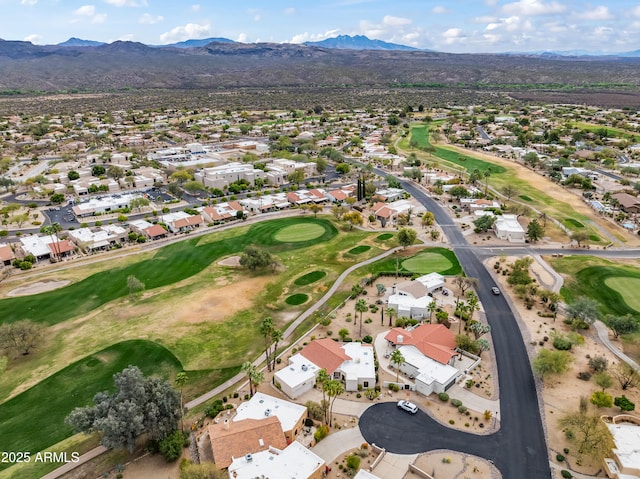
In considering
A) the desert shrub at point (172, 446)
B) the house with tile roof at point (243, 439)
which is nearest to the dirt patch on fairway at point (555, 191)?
the house with tile roof at point (243, 439)

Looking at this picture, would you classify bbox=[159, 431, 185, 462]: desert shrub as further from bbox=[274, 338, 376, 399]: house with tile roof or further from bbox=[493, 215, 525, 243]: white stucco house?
bbox=[493, 215, 525, 243]: white stucco house

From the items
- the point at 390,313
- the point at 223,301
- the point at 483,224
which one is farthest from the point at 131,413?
the point at 483,224

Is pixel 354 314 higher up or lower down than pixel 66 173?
lower down

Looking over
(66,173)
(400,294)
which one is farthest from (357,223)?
(66,173)

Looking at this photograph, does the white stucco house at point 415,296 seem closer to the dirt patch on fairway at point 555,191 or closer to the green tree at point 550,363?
the green tree at point 550,363

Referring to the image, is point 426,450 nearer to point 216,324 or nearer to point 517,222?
point 216,324

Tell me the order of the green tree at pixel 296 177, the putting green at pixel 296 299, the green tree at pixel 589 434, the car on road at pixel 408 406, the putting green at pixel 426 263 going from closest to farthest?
the green tree at pixel 589 434
the car on road at pixel 408 406
the putting green at pixel 296 299
the putting green at pixel 426 263
the green tree at pixel 296 177

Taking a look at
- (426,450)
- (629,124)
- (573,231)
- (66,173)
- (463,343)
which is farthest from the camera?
(629,124)
